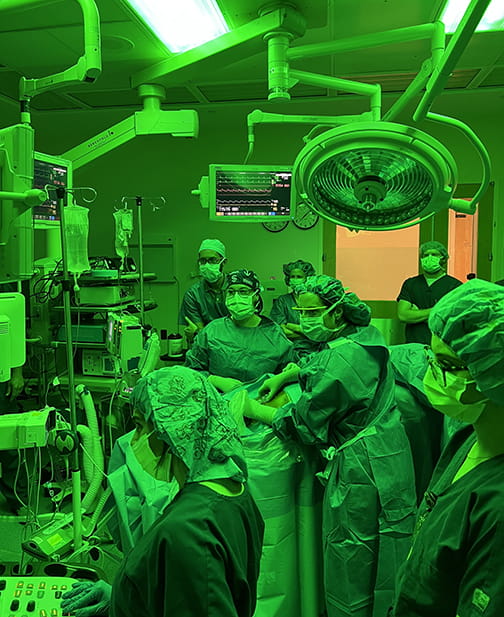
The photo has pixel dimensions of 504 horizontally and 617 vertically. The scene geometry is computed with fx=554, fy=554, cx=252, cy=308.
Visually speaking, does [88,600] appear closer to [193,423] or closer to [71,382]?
[193,423]

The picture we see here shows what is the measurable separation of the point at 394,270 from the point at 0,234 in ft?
13.1

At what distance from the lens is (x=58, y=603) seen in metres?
1.39

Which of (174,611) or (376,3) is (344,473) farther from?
(376,3)

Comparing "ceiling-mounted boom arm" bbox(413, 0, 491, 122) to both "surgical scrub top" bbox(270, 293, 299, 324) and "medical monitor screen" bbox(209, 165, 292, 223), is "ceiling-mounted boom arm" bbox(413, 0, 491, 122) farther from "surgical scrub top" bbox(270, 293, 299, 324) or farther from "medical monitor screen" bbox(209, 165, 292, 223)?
"surgical scrub top" bbox(270, 293, 299, 324)

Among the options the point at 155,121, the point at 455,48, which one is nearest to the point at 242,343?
the point at 155,121

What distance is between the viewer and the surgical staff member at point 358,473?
71.3 inches

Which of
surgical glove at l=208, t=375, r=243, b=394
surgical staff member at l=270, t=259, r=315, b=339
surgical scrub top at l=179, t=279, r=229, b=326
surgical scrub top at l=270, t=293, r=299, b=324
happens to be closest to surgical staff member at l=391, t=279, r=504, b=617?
surgical glove at l=208, t=375, r=243, b=394

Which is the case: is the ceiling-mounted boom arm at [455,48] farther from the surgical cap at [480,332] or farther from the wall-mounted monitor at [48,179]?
the wall-mounted monitor at [48,179]

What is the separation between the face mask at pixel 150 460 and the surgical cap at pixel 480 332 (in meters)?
0.64

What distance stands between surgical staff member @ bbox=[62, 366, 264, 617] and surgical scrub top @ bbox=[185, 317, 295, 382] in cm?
145

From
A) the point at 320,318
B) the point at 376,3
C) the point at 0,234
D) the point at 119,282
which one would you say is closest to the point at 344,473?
the point at 320,318

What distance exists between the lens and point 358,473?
181 centimetres

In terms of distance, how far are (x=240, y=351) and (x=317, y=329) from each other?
0.47 m

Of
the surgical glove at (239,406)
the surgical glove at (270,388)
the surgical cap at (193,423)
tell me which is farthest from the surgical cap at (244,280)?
the surgical cap at (193,423)
